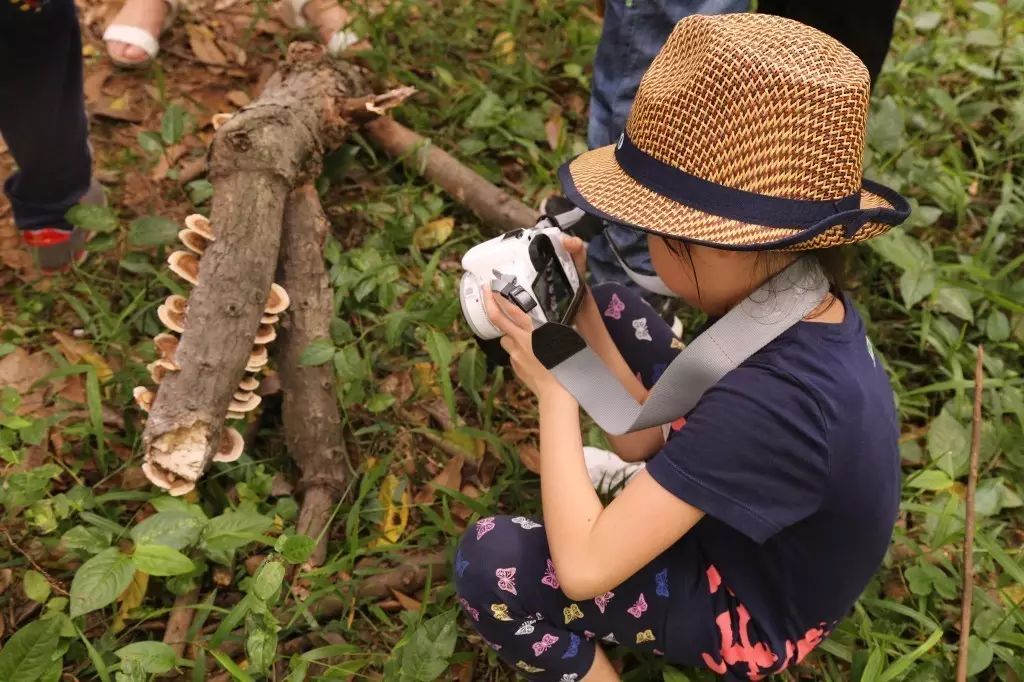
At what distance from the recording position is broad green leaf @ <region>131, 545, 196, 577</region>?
175cm

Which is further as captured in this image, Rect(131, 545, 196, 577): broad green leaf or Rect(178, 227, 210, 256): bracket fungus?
Rect(178, 227, 210, 256): bracket fungus

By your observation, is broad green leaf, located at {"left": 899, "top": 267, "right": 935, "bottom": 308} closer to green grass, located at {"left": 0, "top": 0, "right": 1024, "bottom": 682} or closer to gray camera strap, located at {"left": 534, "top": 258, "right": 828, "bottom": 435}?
green grass, located at {"left": 0, "top": 0, "right": 1024, "bottom": 682}

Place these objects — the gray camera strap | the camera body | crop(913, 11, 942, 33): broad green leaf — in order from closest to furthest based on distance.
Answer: the gray camera strap → the camera body → crop(913, 11, 942, 33): broad green leaf

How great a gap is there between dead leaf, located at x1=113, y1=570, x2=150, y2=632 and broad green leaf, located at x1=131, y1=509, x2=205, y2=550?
230 mm

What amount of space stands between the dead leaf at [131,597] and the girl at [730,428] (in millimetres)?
796

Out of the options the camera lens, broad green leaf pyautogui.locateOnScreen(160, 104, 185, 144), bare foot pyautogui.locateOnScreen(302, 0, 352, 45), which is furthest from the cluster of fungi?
bare foot pyautogui.locateOnScreen(302, 0, 352, 45)

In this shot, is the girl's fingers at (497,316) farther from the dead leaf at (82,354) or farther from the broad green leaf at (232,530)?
the dead leaf at (82,354)

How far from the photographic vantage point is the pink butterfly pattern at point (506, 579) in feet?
5.82

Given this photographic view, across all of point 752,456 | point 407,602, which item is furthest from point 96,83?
point 752,456

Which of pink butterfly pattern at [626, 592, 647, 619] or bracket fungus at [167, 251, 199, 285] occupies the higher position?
bracket fungus at [167, 251, 199, 285]

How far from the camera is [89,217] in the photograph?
2.50 m

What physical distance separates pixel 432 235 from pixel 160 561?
5.13 feet

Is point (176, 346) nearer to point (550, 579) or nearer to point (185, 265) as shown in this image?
point (185, 265)

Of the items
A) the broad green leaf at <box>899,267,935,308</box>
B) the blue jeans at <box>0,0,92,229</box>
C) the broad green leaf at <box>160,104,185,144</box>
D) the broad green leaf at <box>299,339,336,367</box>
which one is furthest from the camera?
the broad green leaf at <box>899,267,935,308</box>
